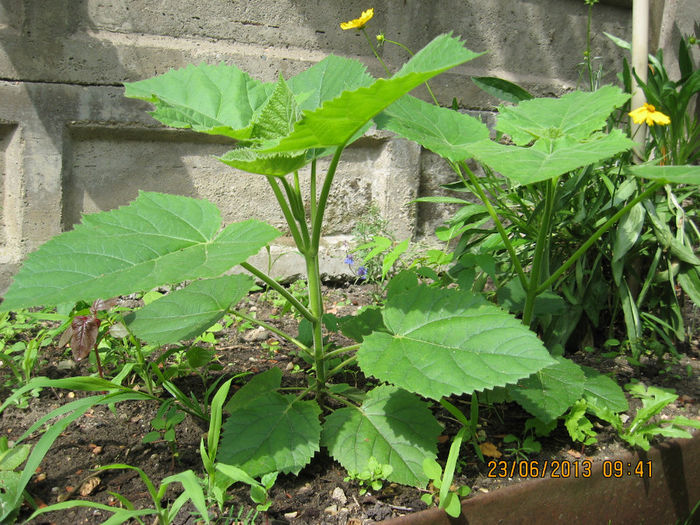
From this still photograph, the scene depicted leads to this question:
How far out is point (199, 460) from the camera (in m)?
1.24

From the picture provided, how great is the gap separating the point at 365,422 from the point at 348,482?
0.45 feet

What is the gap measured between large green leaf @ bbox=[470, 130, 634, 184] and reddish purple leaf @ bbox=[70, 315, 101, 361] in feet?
3.57

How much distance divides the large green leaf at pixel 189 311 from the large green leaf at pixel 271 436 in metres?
0.24

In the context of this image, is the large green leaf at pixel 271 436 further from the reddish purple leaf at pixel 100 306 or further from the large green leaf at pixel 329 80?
the large green leaf at pixel 329 80

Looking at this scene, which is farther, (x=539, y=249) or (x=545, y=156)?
(x=539, y=249)

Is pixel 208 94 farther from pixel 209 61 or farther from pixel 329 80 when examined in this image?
pixel 209 61

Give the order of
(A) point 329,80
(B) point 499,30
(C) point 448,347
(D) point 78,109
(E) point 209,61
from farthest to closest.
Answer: (B) point 499,30 → (E) point 209,61 → (D) point 78,109 → (A) point 329,80 → (C) point 448,347

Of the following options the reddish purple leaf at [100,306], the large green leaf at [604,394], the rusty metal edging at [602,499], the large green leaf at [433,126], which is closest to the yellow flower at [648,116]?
the large green leaf at [433,126]

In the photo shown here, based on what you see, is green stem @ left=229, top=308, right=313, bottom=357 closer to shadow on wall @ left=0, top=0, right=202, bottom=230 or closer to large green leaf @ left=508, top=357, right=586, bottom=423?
large green leaf @ left=508, top=357, right=586, bottom=423

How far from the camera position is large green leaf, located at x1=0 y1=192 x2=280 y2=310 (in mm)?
845

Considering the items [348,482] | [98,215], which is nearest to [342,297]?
[348,482]

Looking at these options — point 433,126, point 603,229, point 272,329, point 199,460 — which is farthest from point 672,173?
point 199,460

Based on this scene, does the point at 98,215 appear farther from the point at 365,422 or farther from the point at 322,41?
the point at 322,41

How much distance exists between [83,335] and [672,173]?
144 cm
